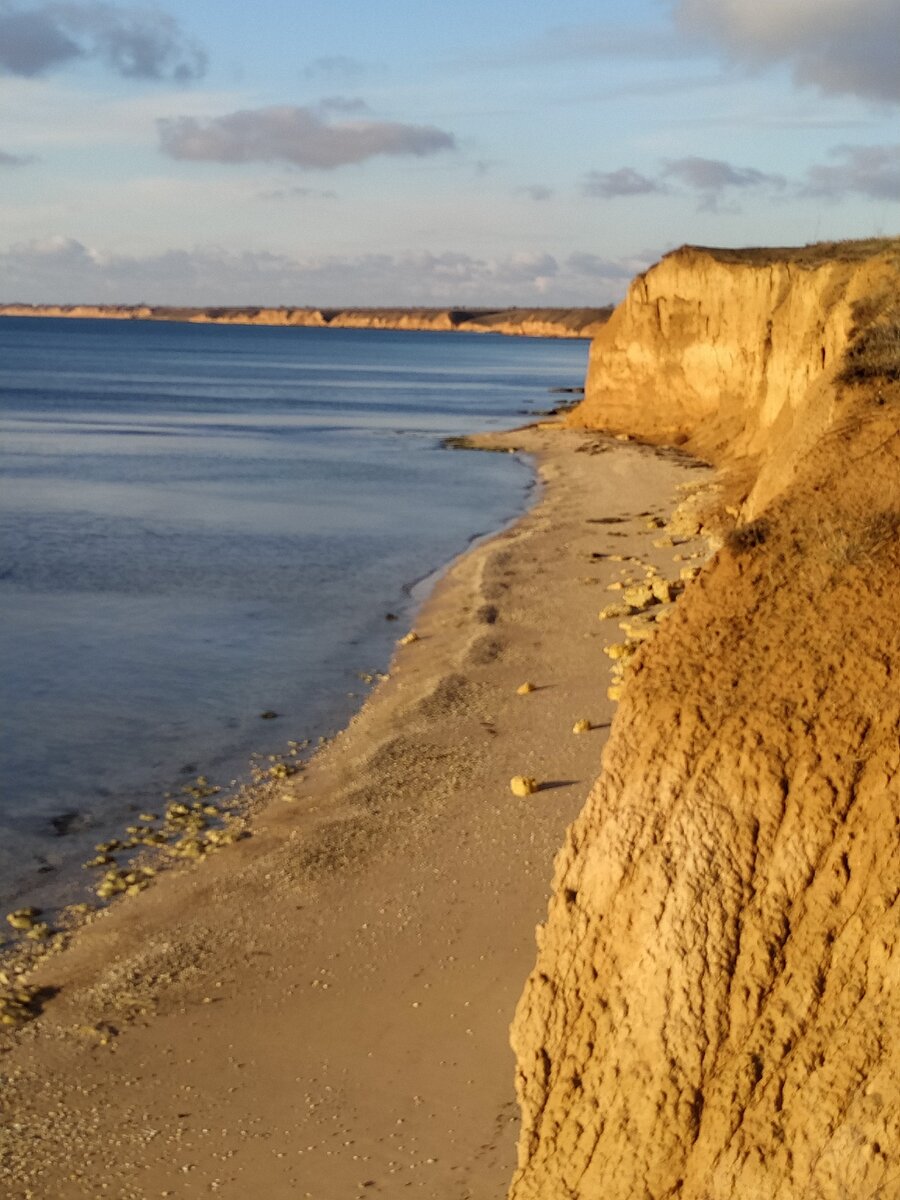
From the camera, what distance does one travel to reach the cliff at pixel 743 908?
694 centimetres

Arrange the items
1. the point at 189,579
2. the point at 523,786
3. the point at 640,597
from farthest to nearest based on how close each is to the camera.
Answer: the point at 189,579 < the point at 640,597 < the point at 523,786

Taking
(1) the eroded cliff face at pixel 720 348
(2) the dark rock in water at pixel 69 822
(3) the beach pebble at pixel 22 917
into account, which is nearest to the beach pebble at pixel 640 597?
(1) the eroded cliff face at pixel 720 348

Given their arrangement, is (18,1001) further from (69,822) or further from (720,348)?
(720,348)

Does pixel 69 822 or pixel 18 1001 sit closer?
pixel 18 1001

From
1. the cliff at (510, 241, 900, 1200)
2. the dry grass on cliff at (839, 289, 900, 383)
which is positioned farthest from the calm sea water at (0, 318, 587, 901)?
the dry grass on cliff at (839, 289, 900, 383)

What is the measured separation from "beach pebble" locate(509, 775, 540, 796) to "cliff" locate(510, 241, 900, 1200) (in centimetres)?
770

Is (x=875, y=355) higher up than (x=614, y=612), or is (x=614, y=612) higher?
(x=875, y=355)

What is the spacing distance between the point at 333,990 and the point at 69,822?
5840 millimetres

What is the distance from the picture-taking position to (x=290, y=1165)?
9570mm

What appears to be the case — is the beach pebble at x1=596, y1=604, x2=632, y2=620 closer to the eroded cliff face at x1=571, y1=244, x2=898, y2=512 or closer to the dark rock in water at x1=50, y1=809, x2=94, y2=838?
the eroded cliff face at x1=571, y1=244, x2=898, y2=512

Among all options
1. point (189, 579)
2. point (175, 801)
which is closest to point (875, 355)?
point (175, 801)

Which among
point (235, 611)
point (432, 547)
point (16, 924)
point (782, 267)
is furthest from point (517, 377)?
point (16, 924)

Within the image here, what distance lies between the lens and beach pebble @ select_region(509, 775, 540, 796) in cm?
1622

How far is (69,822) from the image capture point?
652 inches
